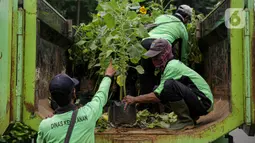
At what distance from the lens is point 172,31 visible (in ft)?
12.9

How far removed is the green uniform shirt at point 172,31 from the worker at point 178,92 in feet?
2.38

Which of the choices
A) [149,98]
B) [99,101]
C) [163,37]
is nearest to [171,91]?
[149,98]

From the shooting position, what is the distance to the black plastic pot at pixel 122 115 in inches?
117

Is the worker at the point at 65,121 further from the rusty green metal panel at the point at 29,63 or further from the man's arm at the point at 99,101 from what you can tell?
the rusty green metal panel at the point at 29,63

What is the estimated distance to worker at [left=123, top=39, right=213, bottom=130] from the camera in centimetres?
288

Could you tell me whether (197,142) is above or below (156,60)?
below

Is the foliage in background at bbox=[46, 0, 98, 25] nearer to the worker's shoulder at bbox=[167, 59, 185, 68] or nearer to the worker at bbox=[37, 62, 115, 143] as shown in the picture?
the worker's shoulder at bbox=[167, 59, 185, 68]

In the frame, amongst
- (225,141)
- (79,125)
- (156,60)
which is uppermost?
(156,60)

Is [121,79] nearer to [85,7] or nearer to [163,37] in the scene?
[163,37]

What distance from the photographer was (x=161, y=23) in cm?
396

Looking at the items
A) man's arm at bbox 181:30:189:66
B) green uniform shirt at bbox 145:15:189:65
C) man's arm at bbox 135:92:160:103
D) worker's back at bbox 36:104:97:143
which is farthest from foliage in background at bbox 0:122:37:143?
man's arm at bbox 181:30:189:66

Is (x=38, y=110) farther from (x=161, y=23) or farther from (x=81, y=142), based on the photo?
(x=161, y=23)

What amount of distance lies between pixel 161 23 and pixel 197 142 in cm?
159

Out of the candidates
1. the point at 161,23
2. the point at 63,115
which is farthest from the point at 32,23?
the point at 161,23
